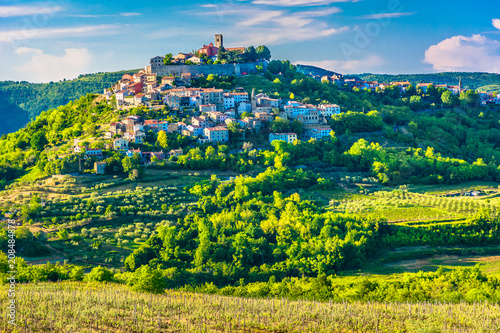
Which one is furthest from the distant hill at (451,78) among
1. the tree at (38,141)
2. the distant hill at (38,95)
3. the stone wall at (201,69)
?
the tree at (38,141)

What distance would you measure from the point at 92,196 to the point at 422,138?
33459 mm

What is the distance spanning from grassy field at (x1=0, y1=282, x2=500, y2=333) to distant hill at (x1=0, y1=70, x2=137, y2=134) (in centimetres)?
7010

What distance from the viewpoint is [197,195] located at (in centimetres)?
3738

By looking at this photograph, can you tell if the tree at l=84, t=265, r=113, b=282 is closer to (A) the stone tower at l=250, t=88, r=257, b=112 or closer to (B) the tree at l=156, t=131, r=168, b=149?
(B) the tree at l=156, t=131, r=168, b=149

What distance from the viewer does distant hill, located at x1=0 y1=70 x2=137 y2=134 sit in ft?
285

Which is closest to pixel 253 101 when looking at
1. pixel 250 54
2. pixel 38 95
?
pixel 250 54

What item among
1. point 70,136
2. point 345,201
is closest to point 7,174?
point 70,136

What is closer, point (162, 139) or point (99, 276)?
point (99, 276)

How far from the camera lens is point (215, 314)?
17625mm

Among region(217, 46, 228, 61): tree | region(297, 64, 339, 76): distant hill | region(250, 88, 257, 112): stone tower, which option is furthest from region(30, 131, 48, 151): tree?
region(297, 64, 339, 76): distant hill

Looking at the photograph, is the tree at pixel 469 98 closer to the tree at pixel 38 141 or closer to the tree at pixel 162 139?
the tree at pixel 162 139

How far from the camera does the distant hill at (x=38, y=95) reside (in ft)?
285

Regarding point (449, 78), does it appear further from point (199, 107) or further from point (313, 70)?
point (199, 107)

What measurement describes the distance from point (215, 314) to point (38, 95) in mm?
83189
